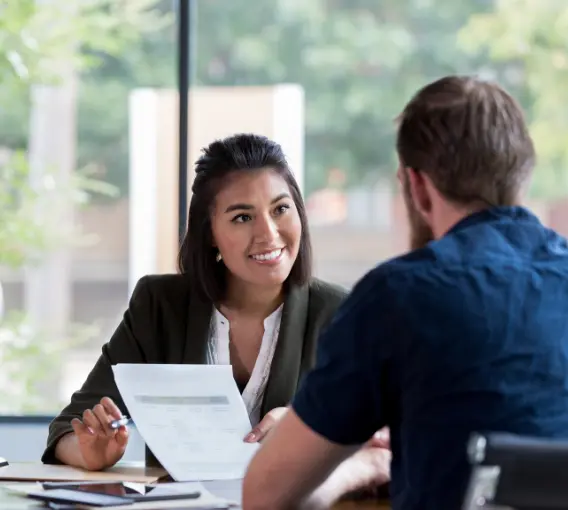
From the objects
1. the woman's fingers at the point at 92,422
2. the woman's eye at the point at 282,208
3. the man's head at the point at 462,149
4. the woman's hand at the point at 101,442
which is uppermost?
the man's head at the point at 462,149

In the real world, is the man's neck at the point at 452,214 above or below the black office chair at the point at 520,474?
above

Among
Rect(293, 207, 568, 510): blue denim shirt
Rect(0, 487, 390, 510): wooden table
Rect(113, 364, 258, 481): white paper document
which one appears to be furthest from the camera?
Rect(113, 364, 258, 481): white paper document

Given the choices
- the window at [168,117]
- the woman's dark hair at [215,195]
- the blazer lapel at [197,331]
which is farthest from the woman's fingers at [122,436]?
the window at [168,117]

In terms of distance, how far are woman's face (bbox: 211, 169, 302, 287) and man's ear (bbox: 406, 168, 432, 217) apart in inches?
35.7

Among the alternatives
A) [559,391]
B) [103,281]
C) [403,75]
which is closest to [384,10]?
[403,75]

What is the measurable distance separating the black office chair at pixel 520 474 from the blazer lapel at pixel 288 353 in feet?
4.02

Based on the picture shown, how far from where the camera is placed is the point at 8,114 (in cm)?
483

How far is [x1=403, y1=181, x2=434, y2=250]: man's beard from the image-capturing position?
1671 mm

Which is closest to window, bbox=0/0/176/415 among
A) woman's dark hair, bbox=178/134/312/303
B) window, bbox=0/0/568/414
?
window, bbox=0/0/568/414

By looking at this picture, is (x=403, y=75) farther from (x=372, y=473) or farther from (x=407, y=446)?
(x=407, y=446)

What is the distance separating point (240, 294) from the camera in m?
2.67

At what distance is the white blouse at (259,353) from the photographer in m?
2.51

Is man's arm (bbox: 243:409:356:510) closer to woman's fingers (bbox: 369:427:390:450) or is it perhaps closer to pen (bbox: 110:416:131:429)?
woman's fingers (bbox: 369:427:390:450)

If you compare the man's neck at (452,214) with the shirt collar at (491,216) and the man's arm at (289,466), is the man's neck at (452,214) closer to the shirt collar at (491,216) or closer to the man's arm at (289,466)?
the shirt collar at (491,216)
